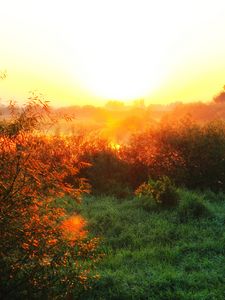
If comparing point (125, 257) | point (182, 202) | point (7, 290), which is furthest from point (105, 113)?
point (7, 290)

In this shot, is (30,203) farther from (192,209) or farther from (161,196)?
(161,196)

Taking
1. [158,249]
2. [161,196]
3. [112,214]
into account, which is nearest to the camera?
[158,249]

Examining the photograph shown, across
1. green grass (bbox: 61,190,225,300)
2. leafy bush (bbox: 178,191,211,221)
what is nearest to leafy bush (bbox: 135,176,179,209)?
green grass (bbox: 61,190,225,300)

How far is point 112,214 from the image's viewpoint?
62.4 feet

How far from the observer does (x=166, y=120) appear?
27.5 m

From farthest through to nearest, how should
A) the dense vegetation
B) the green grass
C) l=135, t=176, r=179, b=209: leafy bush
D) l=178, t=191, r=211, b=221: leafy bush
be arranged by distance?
l=135, t=176, r=179, b=209: leafy bush < l=178, t=191, r=211, b=221: leafy bush < the green grass < the dense vegetation

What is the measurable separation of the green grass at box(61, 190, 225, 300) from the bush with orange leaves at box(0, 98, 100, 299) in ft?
5.33

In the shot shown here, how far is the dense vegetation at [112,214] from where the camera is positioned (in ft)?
30.2

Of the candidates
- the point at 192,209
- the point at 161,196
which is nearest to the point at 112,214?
the point at 161,196

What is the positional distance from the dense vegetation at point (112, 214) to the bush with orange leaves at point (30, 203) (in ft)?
0.06

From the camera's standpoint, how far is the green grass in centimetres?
1178

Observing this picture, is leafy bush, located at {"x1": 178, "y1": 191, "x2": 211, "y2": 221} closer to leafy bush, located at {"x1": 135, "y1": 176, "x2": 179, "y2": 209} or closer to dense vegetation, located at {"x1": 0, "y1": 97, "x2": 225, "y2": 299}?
dense vegetation, located at {"x1": 0, "y1": 97, "x2": 225, "y2": 299}

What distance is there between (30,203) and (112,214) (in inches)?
395

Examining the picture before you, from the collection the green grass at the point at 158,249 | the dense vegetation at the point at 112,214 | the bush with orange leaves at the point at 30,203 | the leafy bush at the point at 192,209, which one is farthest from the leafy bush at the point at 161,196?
the bush with orange leaves at the point at 30,203
